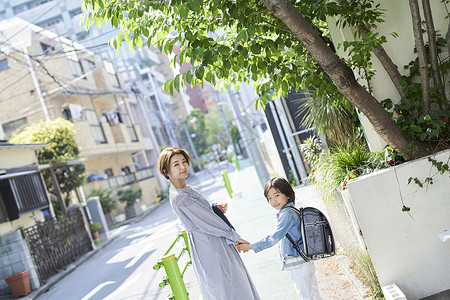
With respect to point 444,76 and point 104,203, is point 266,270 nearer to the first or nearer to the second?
point 444,76

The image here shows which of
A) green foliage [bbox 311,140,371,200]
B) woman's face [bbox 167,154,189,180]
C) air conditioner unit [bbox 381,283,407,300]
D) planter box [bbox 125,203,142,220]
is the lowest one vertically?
air conditioner unit [bbox 381,283,407,300]

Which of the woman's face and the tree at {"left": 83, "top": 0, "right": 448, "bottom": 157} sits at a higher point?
the tree at {"left": 83, "top": 0, "right": 448, "bottom": 157}

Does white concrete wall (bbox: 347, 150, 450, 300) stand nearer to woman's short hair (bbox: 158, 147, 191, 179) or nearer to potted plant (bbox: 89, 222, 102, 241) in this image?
woman's short hair (bbox: 158, 147, 191, 179)

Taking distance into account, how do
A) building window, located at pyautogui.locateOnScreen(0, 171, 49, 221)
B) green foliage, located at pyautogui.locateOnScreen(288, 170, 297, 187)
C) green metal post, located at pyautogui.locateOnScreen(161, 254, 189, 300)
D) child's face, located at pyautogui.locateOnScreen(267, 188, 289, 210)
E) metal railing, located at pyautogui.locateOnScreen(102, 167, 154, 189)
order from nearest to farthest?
child's face, located at pyautogui.locateOnScreen(267, 188, 289, 210) < green metal post, located at pyautogui.locateOnScreen(161, 254, 189, 300) < green foliage, located at pyautogui.locateOnScreen(288, 170, 297, 187) < building window, located at pyautogui.locateOnScreen(0, 171, 49, 221) < metal railing, located at pyautogui.locateOnScreen(102, 167, 154, 189)

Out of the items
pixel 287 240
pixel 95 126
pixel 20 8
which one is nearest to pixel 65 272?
pixel 287 240

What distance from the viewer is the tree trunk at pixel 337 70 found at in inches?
149

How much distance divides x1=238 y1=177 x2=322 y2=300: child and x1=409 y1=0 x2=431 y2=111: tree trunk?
1589 millimetres

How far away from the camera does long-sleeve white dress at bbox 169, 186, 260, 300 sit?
12.4 ft

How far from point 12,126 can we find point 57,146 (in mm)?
8797

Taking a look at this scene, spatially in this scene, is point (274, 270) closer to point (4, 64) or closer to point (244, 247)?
point (244, 247)

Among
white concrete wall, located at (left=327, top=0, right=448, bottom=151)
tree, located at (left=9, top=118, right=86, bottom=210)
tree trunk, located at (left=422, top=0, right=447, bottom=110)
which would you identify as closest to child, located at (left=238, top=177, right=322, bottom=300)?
white concrete wall, located at (left=327, top=0, right=448, bottom=151)

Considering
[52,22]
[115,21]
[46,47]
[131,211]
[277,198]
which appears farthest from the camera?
[52,22]

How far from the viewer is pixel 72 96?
28.9 meters

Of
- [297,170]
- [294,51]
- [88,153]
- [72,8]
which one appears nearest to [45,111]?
[88,153]
